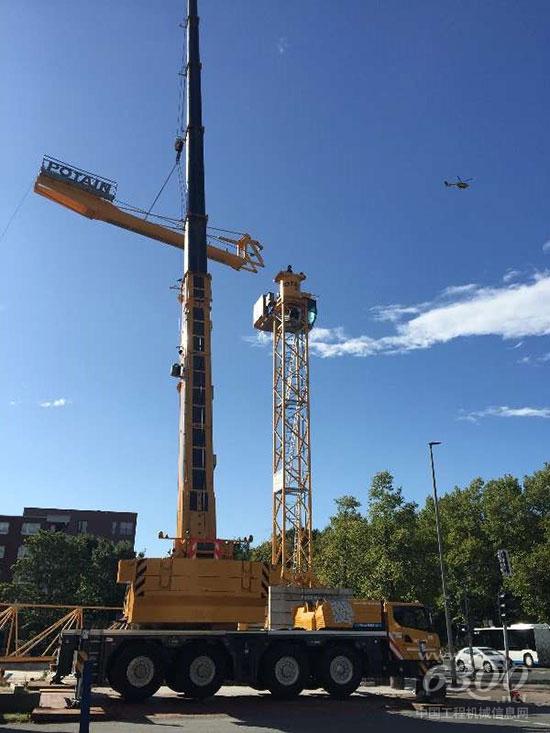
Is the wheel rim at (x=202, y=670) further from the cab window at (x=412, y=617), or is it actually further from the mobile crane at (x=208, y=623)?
the cab window at (x=412, y=617)

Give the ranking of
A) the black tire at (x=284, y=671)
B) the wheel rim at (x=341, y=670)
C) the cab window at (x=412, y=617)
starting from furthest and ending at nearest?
the cab window at (x=412, y=617)
the wheel rim at (x=341, y=670)
the black tire at (x=284, y=671)

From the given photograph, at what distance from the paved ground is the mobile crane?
2.17ft

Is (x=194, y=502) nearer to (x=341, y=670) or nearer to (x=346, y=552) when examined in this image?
(x=341, y=670)

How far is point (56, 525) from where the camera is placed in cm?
8331

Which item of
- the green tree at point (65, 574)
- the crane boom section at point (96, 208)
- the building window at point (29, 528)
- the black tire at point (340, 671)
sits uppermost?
the crane boom section at point (96, 208)

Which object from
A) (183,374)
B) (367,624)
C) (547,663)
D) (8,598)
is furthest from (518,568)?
(8,598)

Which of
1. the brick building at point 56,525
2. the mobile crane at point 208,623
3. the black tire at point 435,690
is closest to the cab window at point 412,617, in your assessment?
the mobile crane at point 208,623

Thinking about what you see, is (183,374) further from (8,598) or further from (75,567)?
(8,598)

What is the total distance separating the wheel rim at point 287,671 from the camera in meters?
17.0

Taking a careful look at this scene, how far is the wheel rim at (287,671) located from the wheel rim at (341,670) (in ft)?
3.24

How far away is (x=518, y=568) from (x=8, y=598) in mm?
38749

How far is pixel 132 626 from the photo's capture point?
16.8m

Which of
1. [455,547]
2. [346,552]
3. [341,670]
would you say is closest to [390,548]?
[346,552]

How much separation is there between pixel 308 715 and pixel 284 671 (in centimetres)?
267
